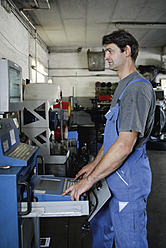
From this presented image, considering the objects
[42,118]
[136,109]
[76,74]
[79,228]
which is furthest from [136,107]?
[76,74]

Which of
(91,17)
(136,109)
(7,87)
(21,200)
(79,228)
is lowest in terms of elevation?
(79,228)

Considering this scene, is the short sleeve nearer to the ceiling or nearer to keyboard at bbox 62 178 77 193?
keyboard at bbox 62 178 77 193

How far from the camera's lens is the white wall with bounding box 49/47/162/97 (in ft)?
23.2

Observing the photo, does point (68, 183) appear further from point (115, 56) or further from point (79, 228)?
point (79, 228)

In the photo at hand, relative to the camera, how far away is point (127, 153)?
1099 mm

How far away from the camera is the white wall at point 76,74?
7.09m

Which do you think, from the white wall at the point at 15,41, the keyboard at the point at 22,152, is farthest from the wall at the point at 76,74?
the keyboard at the point at 22,152

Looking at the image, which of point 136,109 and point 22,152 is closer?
point 136,109

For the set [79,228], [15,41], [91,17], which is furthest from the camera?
[91,17]

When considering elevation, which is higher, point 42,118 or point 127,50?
point 127,50

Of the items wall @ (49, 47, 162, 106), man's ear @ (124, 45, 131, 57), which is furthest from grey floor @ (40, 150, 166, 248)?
wall @ (49, 47, 162, 106)

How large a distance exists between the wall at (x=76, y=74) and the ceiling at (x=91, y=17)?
1.03 meters

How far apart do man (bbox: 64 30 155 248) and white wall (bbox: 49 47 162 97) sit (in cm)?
593

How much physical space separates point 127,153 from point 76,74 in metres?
6.31
